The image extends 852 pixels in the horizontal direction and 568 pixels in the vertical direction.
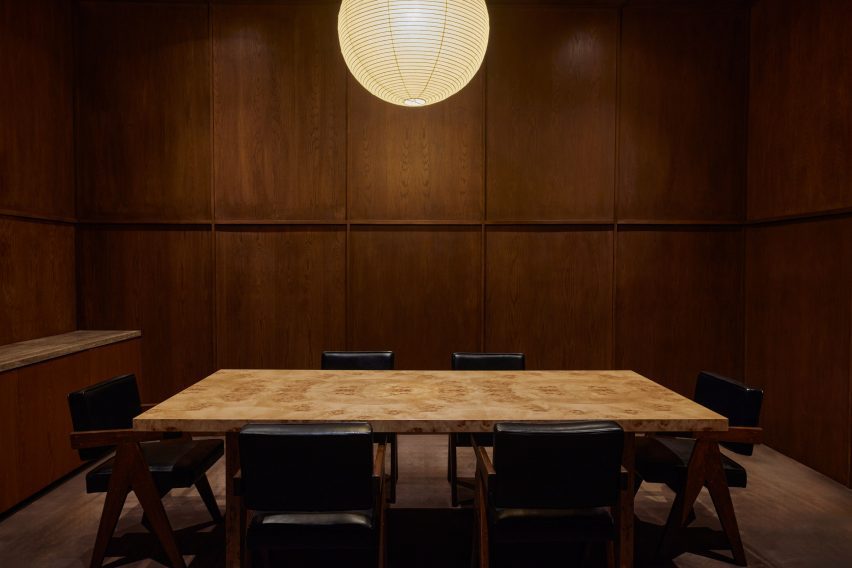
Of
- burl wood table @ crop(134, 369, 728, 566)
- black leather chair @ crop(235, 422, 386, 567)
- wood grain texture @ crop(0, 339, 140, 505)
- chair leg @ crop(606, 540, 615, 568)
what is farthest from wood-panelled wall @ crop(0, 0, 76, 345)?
chair leg @ crop(606, 540, 615, 568)

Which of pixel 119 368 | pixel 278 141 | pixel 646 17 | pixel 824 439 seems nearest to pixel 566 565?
pixel 824 439

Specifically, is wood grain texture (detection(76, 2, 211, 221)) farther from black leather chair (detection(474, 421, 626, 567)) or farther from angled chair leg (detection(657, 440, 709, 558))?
angled chair leg (detection(657, 440, 709, 558))

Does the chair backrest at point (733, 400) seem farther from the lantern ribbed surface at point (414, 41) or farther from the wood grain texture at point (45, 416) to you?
the wood grain texture at point (45, 416)

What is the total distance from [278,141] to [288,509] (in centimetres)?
314

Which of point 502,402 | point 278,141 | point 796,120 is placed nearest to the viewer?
point 502,402

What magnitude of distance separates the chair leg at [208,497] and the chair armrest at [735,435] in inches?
89.8

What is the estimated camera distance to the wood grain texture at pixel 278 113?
418cm

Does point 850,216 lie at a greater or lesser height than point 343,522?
greater

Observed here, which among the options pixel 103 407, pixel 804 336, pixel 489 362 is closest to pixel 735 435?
pixel 489 362

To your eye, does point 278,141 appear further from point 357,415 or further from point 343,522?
point 343,522

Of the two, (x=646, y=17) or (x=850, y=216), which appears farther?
(x=646, y=17)

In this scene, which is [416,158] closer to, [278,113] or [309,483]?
[278,113]

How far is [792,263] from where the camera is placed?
3795 millimetres

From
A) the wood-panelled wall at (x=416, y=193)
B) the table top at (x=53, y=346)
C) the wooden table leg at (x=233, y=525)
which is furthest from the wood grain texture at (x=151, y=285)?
the wooden table leg at (x=233, y=525)
